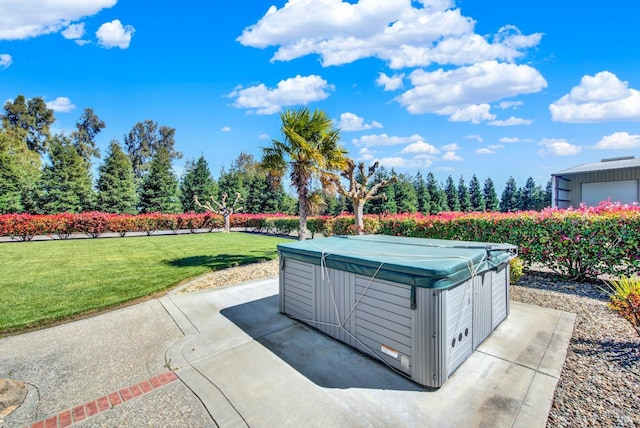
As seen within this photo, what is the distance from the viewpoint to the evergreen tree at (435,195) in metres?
34.2

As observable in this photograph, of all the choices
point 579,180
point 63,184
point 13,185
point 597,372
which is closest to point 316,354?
point 597,372

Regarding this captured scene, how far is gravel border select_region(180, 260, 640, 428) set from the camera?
93.2 inches

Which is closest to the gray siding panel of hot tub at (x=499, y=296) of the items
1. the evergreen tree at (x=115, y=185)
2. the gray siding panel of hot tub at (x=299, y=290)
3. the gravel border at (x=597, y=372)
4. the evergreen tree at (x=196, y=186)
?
the gravel border at (x=597, y=372)

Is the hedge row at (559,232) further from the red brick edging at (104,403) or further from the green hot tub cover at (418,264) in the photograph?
the red brick edging at (104,403)

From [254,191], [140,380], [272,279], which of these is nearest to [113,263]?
[272,279]

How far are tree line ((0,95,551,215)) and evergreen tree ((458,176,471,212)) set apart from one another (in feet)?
0.41

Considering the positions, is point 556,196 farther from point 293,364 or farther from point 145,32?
point 145,32

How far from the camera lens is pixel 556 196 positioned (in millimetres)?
15102

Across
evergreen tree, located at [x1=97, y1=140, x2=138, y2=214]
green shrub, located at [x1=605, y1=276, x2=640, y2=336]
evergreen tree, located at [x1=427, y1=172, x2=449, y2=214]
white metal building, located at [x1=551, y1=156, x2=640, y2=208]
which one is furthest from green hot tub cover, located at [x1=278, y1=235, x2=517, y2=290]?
evergreen tree, located at [x1=427, y1=172, x2=449, y2=214]

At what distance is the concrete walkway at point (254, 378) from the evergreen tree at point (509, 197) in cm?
4188

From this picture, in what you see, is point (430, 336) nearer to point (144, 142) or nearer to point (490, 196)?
point (490, 196)

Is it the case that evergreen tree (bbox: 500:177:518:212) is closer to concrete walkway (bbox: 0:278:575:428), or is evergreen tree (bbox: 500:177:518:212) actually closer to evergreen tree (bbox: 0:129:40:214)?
concrete walkway (bbox: 0:278:575:428)

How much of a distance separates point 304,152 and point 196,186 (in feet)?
87.8

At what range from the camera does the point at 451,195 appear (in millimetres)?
36594
